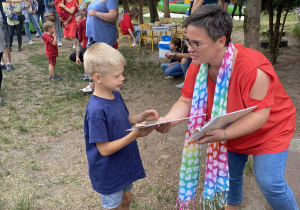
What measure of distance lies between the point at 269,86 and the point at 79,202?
2.02 meters

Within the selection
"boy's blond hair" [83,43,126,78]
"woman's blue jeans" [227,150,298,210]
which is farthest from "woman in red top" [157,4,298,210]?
"boy's blond hair" [83,43,126,78]

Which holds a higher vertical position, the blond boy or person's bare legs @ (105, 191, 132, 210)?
the blond boy

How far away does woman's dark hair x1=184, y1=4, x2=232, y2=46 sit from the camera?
1.85m

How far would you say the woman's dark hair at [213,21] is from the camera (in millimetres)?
Answer: 1850

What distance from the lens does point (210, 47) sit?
75.7 inches

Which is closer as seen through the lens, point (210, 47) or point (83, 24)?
point (210, 47)

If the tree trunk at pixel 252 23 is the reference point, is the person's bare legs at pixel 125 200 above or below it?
below

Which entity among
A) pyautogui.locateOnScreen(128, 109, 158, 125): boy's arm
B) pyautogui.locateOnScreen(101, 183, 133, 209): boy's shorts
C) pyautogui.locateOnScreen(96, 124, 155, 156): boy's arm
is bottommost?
pyautogui.locateOnScreen(101, 183, 133, 209): boy's shorts

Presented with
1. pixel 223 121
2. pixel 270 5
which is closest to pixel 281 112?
pixel 223 121

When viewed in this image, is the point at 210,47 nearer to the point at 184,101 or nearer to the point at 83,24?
the point at 184,101

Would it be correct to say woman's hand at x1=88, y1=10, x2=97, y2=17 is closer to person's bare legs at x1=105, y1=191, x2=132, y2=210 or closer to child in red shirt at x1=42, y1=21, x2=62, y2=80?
child in red shirt at x1=42, y1=21, x2=62, y2=80

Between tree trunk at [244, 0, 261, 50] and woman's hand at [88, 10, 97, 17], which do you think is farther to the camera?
woman's hand at [88, 10, 97, 17]

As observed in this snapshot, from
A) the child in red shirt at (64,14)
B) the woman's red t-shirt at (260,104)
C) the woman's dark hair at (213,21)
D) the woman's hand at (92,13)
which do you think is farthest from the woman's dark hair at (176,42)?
the woman's dark hair at (213,21)

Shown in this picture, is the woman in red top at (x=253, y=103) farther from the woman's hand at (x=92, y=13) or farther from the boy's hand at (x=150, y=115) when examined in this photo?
the woman's hand at (x=92, y=13)
